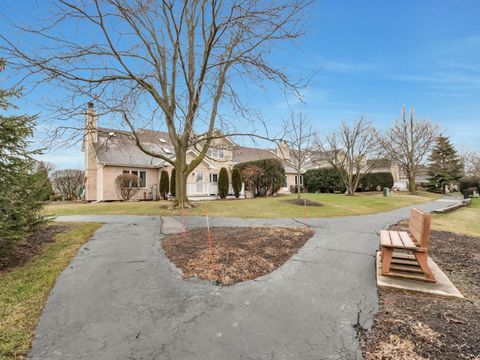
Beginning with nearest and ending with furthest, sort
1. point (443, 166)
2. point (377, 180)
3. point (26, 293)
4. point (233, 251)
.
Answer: point (26, 293)
point (233, 251)
point (377, 180)
point (443, 166)

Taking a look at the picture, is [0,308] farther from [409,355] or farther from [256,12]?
→ [256,12]

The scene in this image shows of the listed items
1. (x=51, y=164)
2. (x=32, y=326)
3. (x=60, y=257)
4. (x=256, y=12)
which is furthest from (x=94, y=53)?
(x=51, y=164)

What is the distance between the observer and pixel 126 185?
2133 centimetres

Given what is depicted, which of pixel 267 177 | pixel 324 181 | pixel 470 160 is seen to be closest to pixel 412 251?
pixel 267 177

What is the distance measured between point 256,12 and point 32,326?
999 cm

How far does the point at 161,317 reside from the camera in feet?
11.0

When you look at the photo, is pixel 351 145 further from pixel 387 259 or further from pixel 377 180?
pixel 387 259

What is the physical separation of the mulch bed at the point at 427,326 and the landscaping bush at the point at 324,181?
27.4 m

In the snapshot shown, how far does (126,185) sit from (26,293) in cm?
1825

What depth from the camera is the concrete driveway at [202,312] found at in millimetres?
2736

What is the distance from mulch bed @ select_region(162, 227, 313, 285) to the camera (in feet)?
15.7

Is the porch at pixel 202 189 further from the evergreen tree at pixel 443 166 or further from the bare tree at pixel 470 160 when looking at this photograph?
the bare tree at pixel 470 160

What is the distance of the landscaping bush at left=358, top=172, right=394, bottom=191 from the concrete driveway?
101ft

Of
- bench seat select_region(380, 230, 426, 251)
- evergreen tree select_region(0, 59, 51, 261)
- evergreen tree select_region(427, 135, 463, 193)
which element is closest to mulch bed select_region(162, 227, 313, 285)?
bench seat select_region(380, 230, 426, 251)
